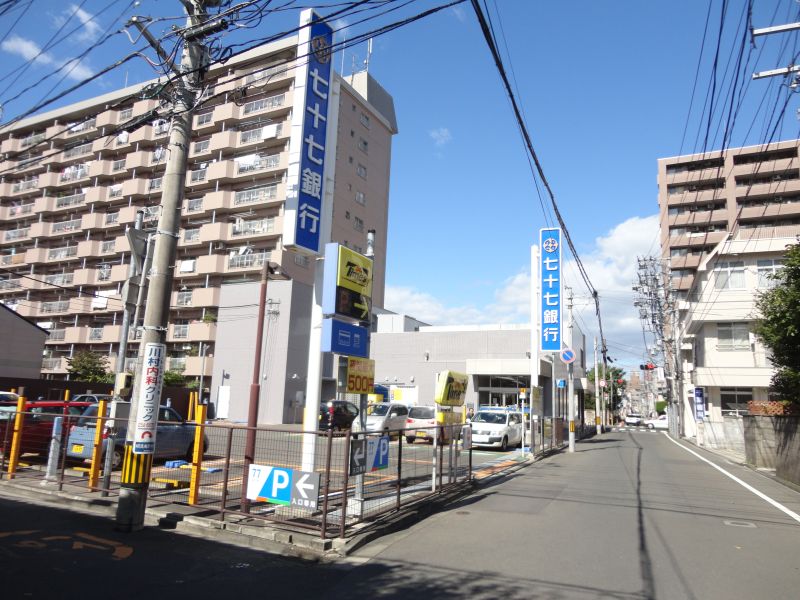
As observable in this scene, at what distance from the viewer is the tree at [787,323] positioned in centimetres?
1335

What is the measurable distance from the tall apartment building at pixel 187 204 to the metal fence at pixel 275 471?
25.7 m

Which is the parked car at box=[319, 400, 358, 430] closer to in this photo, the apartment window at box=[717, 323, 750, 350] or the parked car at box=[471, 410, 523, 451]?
the parked car at box=[471, 410, 523, 451]

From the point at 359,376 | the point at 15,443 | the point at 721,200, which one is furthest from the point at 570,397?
the point at 721,200

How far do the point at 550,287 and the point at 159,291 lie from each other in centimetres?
1970

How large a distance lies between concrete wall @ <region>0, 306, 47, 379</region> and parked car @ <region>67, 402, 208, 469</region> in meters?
25.1

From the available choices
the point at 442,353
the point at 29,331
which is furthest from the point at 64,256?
the point at 442,353

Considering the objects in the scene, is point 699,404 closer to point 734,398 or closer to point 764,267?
point 734,398

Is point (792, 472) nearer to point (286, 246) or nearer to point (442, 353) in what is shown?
point (286, 246)

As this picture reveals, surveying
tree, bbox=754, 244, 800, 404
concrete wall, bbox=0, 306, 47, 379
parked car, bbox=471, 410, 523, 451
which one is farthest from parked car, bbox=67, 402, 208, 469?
concrete wall, bbox=0, 306, 47, 379

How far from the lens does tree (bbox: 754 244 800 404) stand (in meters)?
13.4

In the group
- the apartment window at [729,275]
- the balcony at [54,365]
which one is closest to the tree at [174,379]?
the balcony at [54,365]

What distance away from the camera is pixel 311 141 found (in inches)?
368

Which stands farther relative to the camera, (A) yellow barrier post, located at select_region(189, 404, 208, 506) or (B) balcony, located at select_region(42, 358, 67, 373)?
(B) balcony, located at select_region(42, 358, 67, 373)

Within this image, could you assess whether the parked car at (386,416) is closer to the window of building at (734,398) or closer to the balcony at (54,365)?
the window of building at (734,398)
